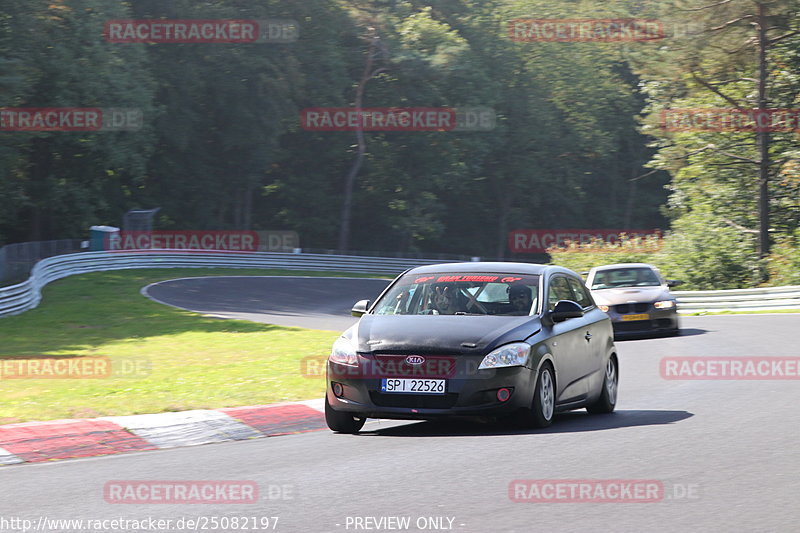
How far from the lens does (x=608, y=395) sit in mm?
11750

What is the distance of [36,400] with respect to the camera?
13.1 m

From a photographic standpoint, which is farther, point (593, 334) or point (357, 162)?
point (357, 162)

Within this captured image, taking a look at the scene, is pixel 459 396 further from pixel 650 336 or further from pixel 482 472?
pixel 650 336

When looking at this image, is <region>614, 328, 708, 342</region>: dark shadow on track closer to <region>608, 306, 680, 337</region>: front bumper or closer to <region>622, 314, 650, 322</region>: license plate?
<region>608, 306, 680, 337</region>: front bumper

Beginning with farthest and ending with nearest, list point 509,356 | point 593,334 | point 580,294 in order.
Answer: point 580,294 < point 593,334 < point 509,356

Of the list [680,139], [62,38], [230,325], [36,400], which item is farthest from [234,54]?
[36,400]

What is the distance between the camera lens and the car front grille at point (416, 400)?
Answer: 9.52 m
